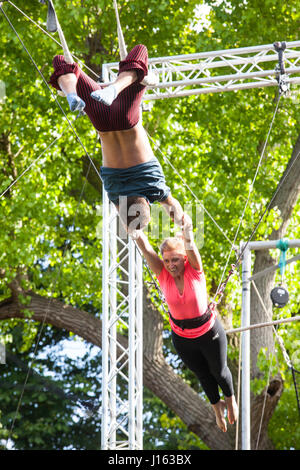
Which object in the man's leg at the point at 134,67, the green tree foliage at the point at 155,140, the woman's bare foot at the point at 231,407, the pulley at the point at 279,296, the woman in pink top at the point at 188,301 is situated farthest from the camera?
the green tree foliage at the point at 155,140

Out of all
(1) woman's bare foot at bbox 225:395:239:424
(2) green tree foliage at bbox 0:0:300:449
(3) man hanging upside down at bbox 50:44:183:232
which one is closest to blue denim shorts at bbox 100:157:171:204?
(3) man hanging upside down at bbox 50:44:183:232

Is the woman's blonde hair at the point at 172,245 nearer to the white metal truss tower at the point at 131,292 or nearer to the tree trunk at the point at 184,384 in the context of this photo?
the white metal truss tower at the point at 131,292

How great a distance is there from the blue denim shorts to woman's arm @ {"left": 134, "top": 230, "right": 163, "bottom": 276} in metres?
0.36

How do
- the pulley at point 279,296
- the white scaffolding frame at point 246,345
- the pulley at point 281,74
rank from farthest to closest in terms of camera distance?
1. the white scaffolding frame at point 246,345
2. the pulley at point 281,74
3. the pulley at point 279,296

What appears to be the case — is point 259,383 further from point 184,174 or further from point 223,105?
point 223,105

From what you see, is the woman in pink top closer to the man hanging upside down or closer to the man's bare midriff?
the man hanging upside down

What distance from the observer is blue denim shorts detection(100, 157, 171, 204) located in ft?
10.0

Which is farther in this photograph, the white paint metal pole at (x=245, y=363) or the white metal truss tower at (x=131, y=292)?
the white metal truss tower at (x=131, y=292)

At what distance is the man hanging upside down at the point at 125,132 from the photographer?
279cm

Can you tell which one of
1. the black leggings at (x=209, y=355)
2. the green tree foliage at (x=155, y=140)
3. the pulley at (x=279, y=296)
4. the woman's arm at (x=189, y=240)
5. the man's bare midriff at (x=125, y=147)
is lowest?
the black leggings at (x=209, y=355)

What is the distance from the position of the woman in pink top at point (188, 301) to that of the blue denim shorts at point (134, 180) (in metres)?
0.33

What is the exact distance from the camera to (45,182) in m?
8.58

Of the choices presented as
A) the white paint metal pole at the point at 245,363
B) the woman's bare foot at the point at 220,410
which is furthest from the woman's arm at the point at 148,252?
the white paint metal pole at the point at 245,363

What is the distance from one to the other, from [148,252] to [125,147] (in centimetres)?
74
